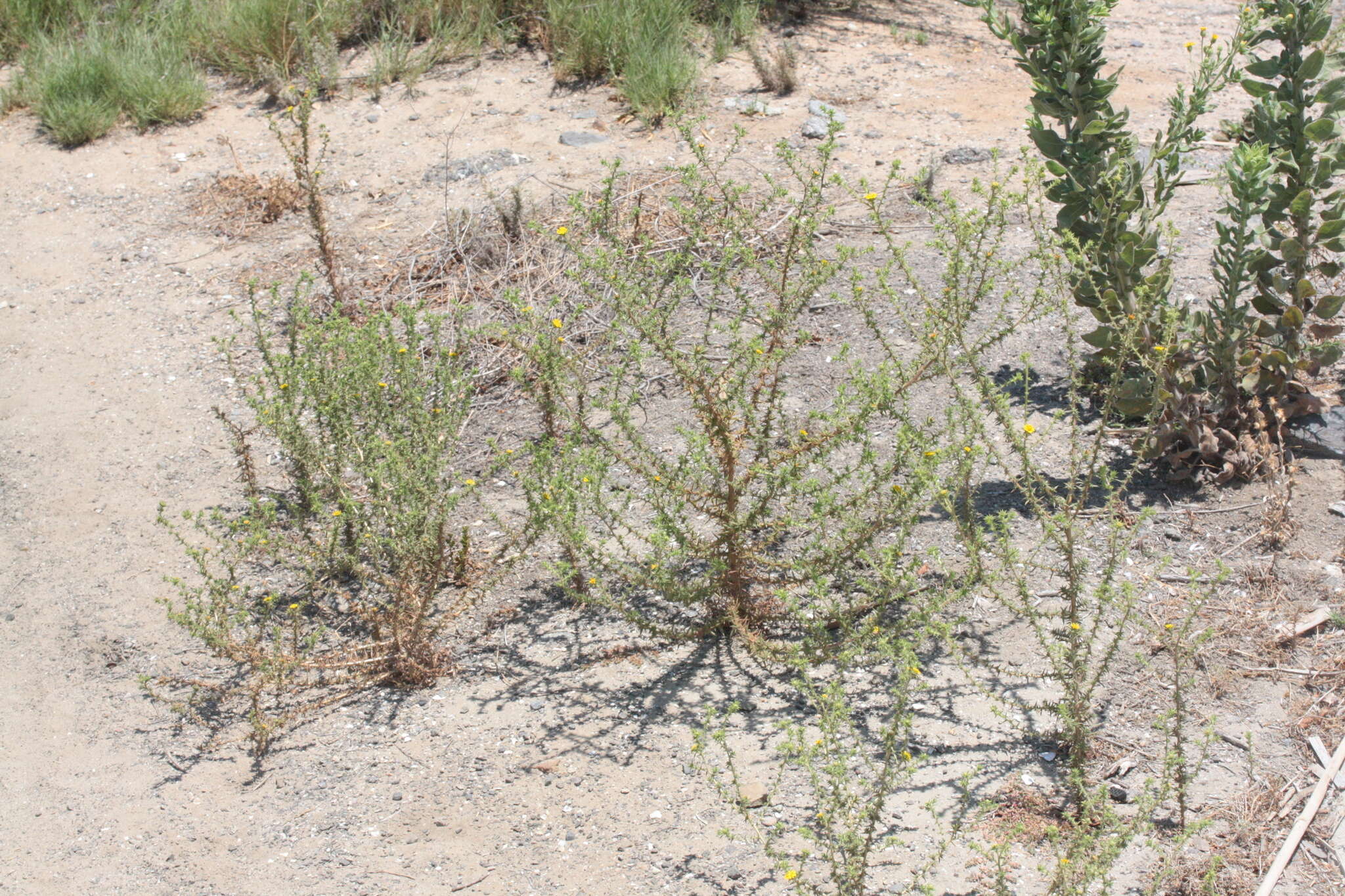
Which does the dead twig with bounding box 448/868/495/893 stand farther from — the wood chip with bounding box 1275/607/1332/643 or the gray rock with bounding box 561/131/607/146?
the gray rock with bounding box 561/131/607/146

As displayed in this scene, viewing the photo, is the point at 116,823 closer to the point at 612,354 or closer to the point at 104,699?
the point at 104,699

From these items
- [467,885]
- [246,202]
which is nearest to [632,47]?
[246,202]

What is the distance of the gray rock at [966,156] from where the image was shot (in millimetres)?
6047

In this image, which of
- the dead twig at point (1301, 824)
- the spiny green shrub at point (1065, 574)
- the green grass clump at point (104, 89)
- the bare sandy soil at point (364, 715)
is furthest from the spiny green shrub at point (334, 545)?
the green grass clump at point (104, 89)

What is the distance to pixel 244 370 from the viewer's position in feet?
16.6

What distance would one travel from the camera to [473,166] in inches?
249

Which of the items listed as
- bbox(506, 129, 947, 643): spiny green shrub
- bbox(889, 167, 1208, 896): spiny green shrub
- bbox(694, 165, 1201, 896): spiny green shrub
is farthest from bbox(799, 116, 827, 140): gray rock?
bbox(694, 165, 1201, 896): spiny green shrub

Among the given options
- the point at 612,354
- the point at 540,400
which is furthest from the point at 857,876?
the point at 612,354

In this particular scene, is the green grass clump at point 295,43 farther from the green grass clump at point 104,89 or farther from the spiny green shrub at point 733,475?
the spiny green shrub at point 733,475

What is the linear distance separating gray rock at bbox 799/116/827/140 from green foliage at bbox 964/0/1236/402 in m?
2.47

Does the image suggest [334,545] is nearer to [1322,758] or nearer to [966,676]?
[966,676]

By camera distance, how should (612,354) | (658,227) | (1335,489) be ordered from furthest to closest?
(658,227) < (612,354) < (1335,489)

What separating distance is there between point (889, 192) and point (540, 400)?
2.42 metres

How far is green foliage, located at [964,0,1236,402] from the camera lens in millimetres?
3609
